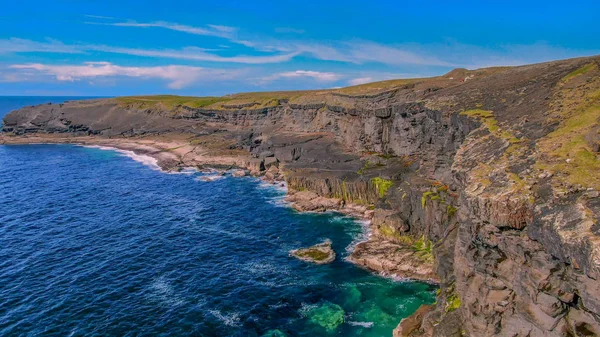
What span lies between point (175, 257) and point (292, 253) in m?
16.7

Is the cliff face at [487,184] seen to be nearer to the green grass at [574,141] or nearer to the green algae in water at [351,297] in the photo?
the green grass at [574,141]

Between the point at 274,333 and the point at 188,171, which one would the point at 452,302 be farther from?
the point at 188,171

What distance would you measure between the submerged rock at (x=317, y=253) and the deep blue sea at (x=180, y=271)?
1.34 m

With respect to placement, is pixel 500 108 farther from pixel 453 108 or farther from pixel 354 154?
pixel 354 154

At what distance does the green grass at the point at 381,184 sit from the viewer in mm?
72812

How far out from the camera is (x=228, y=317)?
43906 mm

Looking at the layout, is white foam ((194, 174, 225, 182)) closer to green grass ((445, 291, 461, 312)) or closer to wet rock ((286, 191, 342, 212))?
wet rock ((286, 191, 342, 212))

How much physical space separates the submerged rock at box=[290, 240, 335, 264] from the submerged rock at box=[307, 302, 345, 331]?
413 inches

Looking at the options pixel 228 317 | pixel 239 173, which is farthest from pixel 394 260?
pixel 239 173

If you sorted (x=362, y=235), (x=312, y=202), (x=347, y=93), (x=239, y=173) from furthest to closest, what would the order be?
1. (x=347, y=93)
2. (x=239, y=173)
3. (x=312, y=202)
4. (x=362, y=235)

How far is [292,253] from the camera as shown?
59.0 meters

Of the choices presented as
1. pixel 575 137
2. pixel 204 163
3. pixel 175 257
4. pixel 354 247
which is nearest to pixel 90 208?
pixel 175 257

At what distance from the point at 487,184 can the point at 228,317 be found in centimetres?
2911

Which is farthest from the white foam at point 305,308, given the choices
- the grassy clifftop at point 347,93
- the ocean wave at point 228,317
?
the grassy clifftop at point 347,93
